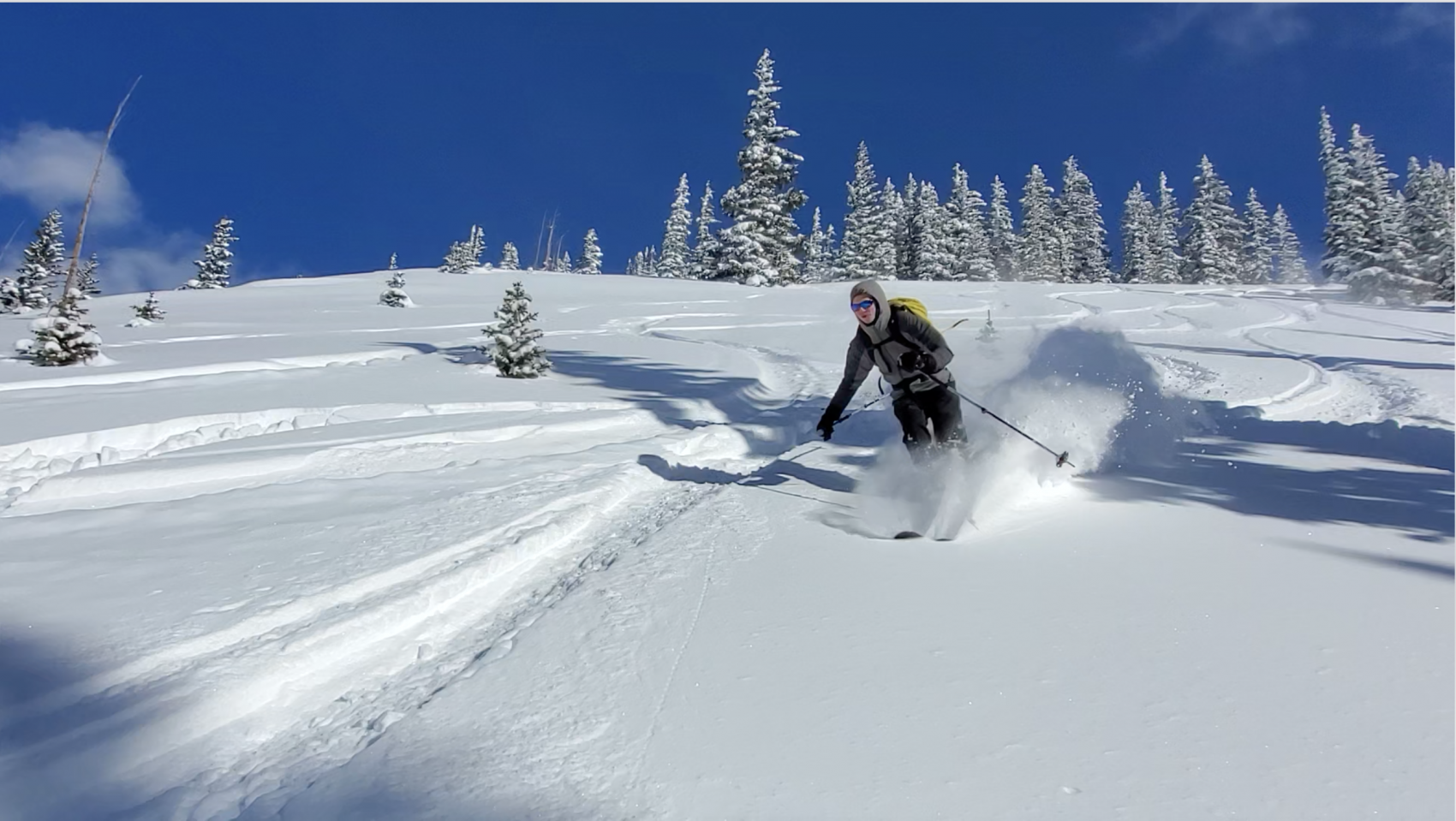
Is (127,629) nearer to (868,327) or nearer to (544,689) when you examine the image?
(544,689)

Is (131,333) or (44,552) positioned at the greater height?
(131,333)

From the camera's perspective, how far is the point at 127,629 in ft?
10.0

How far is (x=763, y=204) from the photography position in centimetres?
4175

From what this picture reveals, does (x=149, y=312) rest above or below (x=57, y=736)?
above

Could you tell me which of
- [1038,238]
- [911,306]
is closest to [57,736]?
[911,306]

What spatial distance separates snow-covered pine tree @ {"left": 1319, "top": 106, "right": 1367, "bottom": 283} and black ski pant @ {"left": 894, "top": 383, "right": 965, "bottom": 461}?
54.6m

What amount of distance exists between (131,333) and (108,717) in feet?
53.4

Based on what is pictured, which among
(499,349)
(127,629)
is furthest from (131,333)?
(127,629)

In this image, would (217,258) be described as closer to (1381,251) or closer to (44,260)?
(44,260)

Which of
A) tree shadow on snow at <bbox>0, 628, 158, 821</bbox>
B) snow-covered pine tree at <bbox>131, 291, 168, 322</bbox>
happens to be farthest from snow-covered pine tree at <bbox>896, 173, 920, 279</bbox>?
tree shadow on snow at <bbox>0, 628, 158, 821</bbox>

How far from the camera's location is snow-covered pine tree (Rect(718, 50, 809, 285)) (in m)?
41.5

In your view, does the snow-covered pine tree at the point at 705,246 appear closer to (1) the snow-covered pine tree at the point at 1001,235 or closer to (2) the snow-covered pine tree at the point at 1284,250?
(1) the snow-covered pine tree at the point at 1001,235

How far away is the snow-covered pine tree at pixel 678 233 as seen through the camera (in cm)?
7225

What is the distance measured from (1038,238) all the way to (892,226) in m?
15.4
